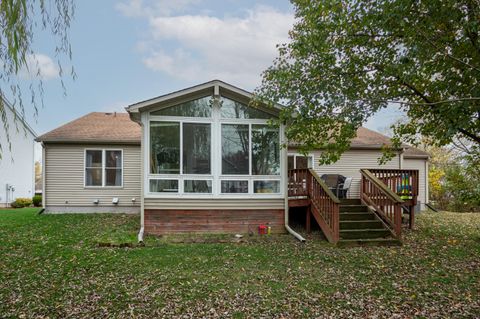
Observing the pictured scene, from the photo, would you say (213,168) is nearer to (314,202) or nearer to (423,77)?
(314,202)

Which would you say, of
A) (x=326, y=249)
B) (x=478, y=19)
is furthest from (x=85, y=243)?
(x=478, y=19)

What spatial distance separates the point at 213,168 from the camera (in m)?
8.80

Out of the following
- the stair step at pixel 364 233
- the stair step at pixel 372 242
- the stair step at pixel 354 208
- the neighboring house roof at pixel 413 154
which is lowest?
the stair step at pixel 372 242

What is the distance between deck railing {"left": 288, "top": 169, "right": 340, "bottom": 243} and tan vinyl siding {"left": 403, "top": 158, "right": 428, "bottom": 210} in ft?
26.5

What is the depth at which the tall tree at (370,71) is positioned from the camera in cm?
612

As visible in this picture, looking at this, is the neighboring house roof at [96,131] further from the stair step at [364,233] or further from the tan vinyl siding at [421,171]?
the tan vinyl siding at [421,171]

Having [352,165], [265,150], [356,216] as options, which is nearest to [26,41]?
[265,150]

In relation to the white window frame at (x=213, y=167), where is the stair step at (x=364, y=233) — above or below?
below

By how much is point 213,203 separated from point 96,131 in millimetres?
6952

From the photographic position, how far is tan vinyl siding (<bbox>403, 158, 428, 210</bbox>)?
15.2 meters

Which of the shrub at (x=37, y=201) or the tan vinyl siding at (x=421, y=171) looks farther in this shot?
the shrub at (x=37, y=201)

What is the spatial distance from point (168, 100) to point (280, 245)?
15.2 feet

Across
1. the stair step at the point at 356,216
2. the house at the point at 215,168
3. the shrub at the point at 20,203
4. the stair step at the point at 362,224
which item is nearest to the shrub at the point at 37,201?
Answer: the shrub at the point at 20,203

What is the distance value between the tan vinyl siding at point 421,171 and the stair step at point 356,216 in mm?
7435
